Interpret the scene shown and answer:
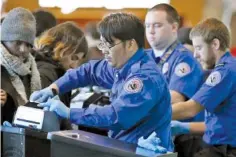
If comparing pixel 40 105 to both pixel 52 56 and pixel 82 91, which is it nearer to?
pixel 52 56

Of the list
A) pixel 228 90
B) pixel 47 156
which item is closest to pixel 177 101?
pixel 228 90

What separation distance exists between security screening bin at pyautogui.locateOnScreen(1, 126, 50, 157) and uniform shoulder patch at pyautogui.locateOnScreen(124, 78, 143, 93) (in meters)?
0.34

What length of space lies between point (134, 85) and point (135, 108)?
0.28 ft

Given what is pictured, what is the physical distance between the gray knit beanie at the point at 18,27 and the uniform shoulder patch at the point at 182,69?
79 centimetres

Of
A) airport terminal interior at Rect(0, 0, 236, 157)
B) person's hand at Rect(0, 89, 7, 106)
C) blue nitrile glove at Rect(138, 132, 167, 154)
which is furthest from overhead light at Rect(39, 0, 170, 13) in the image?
blue nitrile glove at Rect(138, 132, 167, 154)

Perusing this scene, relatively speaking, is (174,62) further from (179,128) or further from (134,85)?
(134,85)

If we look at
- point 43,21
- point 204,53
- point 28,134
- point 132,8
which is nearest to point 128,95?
point 28,134

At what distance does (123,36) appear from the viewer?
2.01 meters

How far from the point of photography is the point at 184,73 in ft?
8.85

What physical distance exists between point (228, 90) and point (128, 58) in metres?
0.70

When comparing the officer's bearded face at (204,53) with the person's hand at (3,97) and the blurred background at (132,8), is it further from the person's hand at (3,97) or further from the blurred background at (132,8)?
the blurred background at (132,8)

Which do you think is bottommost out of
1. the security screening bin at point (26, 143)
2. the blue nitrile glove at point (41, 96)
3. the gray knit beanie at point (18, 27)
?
the security screening bin at point (26, 143)

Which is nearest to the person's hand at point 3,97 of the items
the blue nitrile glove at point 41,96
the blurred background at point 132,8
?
the blue nitrile glove at point 41,96

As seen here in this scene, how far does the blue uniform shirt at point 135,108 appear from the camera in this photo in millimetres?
1889
